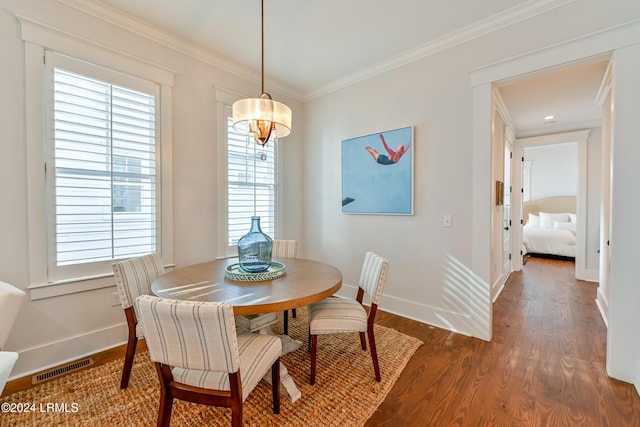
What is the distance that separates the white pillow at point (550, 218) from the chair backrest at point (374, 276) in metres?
7.30

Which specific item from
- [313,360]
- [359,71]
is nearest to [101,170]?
[313,360]

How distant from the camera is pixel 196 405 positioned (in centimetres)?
167

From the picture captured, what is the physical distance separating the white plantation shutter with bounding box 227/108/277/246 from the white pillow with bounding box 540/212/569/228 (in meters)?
7.29

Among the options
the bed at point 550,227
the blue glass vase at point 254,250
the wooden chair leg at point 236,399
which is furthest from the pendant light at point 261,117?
the bed at point 550,227

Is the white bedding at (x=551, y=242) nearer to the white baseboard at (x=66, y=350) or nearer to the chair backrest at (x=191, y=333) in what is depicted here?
the chair backrest at (x=191, y=333)

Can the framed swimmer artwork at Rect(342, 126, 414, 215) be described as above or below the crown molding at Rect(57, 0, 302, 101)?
below

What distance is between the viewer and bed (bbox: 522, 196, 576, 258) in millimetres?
5930

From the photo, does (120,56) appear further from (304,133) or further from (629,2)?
(629,2)

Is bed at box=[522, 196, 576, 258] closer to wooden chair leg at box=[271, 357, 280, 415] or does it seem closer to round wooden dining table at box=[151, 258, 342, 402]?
round wooden dining table at box=[151, 258, 342, 402]

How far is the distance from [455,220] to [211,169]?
2545 millimetres

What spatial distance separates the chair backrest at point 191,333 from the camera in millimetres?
1068

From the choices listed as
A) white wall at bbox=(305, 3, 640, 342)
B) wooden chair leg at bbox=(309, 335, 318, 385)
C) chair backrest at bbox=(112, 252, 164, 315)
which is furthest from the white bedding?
chair backrest at bbox=(112, 252, 164, 315)

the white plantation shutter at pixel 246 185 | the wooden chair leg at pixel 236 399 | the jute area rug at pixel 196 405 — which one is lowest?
the jute area rug at pixel 196 405

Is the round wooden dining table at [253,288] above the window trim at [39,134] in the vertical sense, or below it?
below
